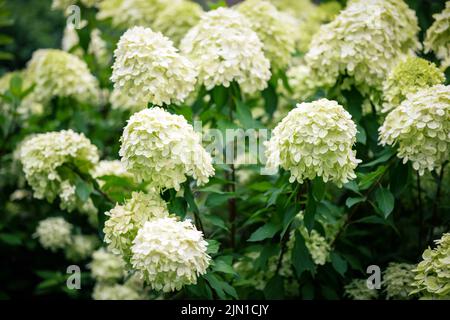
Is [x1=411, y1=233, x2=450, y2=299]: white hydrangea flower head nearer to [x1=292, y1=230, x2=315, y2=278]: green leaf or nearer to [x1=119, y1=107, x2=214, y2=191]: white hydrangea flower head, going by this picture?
[x1=292, y1=230, x2=315, y2=278]: green leaf

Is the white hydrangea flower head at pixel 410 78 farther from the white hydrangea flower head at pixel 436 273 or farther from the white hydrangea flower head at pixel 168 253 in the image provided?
the white hydrangea flower head at pixel 168 253

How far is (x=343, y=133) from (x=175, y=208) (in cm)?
78

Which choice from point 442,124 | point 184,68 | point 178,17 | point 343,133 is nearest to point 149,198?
point 184,68

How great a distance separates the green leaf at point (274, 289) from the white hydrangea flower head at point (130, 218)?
81 centimetres

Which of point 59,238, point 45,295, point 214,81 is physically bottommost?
point 45,295

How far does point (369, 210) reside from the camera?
324 cm

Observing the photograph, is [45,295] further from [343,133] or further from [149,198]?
[343,133]

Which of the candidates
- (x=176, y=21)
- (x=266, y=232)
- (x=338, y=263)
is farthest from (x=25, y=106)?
(x=338, y=263)

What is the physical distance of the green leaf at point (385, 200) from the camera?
227 centimetres

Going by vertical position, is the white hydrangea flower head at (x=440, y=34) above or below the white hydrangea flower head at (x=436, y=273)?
above

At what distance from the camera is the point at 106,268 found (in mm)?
3582

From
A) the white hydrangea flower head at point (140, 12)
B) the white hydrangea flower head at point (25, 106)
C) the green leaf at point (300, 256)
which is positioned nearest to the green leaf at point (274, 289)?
the green leaf at point (300, 256)

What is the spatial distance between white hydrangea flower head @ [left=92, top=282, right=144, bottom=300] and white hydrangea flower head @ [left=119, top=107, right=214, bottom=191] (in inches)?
53.9

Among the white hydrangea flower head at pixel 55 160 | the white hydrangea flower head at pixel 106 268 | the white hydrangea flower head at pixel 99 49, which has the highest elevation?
the white hydrangea flower head at pixel 99 49
